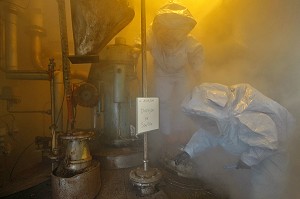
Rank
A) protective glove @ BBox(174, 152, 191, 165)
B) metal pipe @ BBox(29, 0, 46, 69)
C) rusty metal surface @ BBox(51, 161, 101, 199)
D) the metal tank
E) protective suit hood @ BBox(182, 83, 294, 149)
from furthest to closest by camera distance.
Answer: metal pipe @ BBox(29, 0, 46, 69) → the metal tank → protective glove @ BBox(174, 152, 191, 165) → protective suit hood @ BBox(182, 83, 294, 149) → rusty metal surface @ BBox(51, 161, 101, 199)

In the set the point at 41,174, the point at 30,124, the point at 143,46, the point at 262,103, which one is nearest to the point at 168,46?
the point at 143,46

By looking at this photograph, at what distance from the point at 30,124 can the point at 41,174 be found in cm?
205

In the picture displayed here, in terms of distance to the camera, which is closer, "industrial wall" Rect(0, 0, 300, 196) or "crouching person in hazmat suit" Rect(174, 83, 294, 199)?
"crouching person in hazmat suit" Rect(174, 83, 294, 199)

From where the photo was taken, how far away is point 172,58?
12.8 ft

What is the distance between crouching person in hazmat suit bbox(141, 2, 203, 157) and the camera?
3.46 meters

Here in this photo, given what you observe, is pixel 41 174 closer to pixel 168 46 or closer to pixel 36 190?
pixel 36 190

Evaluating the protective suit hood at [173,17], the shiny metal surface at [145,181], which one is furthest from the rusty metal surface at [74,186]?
the protective suit hood at [173,17]

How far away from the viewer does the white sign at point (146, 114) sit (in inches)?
80.0

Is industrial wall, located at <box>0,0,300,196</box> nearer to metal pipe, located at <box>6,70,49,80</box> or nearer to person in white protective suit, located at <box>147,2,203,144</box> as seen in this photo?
person in white protective suit, located at <box>147,2,203,144</box>

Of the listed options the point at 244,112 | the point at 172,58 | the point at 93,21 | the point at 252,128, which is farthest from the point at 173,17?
the point at 252,128

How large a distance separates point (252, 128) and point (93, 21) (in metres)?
2.15

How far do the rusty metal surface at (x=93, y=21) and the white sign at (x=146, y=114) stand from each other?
1.01 metres

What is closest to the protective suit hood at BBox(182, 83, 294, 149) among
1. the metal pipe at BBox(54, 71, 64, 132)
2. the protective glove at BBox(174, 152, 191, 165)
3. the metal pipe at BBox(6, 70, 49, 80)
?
the protective glove at BBox(174, 152, 191, 165)

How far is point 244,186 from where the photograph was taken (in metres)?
2.68
